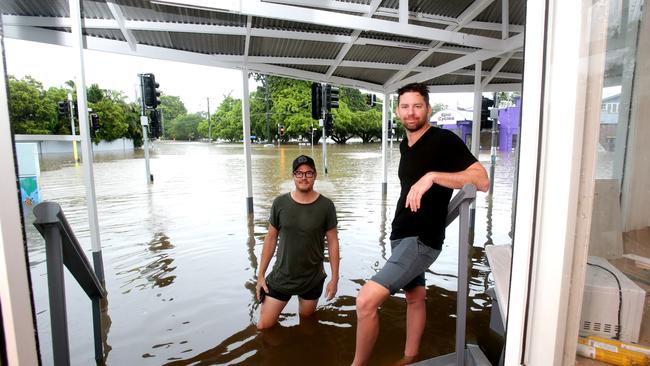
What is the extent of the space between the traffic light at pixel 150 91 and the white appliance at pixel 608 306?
535 inches

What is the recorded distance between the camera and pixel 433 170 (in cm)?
218

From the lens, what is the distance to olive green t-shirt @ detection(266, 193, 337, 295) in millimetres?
3203

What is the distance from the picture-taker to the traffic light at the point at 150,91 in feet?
40.3

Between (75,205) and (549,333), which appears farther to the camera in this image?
(75,205)

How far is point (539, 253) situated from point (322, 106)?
39.0 feet

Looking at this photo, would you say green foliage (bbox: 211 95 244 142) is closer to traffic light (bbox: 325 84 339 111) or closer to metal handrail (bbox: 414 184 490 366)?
traffic light (bbox: 325 84 339 111)

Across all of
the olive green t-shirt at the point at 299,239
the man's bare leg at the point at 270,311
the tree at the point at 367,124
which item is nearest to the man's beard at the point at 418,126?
the olive green t-shirt at the point at 299,239

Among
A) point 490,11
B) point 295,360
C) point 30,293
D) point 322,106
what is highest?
point 490,11

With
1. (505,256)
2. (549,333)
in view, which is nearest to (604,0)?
(549,333)

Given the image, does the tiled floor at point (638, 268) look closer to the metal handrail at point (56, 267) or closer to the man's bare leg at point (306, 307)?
the metal handrail at point (56, 267)

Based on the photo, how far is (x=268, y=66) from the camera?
7938 mm

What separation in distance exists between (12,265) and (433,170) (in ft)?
6.42

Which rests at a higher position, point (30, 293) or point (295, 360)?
point (30, 293)

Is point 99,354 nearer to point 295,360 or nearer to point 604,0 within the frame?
point 295,360
